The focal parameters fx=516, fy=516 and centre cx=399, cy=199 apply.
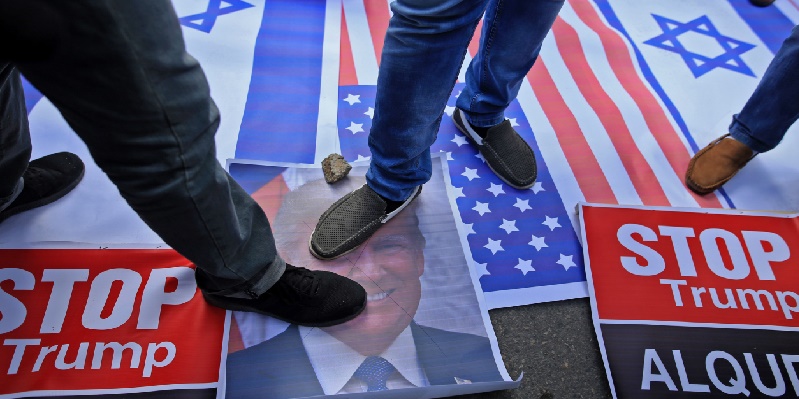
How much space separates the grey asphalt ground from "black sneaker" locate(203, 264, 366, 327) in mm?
260

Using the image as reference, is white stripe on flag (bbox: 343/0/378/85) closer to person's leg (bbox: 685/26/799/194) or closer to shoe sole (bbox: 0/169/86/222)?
shoe sole (bbox: 0/169/86/222)

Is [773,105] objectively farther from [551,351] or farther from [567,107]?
[551,351]

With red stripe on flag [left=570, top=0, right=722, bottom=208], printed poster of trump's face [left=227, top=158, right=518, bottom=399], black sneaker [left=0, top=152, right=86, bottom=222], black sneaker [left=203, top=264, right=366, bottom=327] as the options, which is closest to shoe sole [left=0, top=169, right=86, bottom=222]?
black sneaker [left=0, top=152, right=86, bottom=222]

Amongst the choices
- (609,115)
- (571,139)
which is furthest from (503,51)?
(609,115)

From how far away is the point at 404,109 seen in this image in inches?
34.1

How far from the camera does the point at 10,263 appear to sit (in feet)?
3.13

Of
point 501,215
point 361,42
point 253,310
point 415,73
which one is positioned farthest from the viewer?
point 361,42

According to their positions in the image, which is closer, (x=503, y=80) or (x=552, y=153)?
(x=503, y=80)

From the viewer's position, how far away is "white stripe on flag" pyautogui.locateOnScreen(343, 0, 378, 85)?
1.46m

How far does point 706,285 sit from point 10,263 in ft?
4.51

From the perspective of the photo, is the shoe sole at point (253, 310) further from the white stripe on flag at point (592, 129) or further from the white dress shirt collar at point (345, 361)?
the white stripe on flag at point (592, 129)

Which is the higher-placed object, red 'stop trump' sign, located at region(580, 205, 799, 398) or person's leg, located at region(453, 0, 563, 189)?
person's leg, located at region(453, 0, 563, 189)

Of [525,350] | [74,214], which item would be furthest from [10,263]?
[525,350]

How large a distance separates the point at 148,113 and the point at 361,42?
44.1 inches
